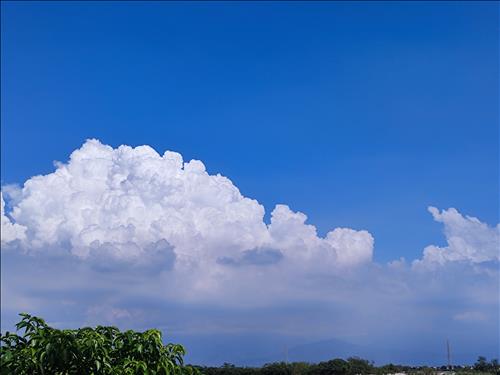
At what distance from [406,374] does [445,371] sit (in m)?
2.45

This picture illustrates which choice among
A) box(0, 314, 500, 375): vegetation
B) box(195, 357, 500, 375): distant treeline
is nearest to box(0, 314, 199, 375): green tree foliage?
box(0, 314, 500, 375): vegetation

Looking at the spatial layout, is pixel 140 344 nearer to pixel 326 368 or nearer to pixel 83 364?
pixel 83 364

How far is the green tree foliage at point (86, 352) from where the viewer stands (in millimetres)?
9234

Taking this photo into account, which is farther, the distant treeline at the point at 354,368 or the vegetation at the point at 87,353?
the distant treeline at the point at 354,368

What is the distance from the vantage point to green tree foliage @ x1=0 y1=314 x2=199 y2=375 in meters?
9.23

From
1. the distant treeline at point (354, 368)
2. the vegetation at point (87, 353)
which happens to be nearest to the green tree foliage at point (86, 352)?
the vegetation at point (87, 353)

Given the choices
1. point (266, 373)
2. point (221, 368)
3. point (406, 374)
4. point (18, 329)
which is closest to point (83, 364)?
point (18, 329)

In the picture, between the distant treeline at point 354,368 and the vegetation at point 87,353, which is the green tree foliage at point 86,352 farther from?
the distant treeline at point 354,368

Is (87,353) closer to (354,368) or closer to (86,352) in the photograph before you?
(86,352)

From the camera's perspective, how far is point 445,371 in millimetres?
37219

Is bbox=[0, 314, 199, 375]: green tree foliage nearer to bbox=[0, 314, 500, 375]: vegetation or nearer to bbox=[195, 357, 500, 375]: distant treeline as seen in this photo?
bbox=[0, 314, 500, 375]: vegetation

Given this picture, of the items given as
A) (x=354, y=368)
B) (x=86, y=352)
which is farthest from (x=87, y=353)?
(x=354, y=368)

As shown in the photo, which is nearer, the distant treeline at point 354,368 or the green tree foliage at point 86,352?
the green tree foliage at point 86,352

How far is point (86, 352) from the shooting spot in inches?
373
